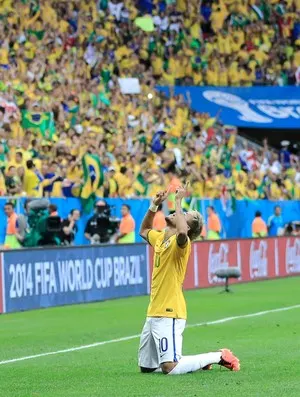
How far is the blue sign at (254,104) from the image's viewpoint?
40.1 metres

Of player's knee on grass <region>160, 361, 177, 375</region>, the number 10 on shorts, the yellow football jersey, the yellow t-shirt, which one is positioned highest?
the yellow t-shirt

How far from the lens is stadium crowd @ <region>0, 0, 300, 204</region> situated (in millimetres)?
27531

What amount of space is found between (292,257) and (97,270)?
10.1 m

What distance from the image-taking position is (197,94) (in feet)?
131

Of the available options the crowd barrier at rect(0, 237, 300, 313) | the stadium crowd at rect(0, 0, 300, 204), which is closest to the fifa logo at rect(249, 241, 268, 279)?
the crowd barrier at rect(0, 237, 300, 313)

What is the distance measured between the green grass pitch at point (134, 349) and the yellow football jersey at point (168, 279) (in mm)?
636

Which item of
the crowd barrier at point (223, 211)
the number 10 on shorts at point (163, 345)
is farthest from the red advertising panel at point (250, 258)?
the number 10 on shorts at point (163, 345)

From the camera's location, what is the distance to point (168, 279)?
11.9 metres

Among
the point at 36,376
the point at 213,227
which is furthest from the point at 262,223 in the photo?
the point at 36,376

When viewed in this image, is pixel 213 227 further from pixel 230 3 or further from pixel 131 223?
pixel 230 3

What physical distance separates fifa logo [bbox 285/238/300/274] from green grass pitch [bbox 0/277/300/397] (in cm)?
680

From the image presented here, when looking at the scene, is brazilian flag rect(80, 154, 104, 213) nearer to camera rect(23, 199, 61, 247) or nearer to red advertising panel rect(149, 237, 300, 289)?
red advertising panel rect(149, 237, 300, 289)

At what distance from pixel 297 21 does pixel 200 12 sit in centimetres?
365

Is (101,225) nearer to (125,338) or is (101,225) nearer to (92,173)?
(92,173)
